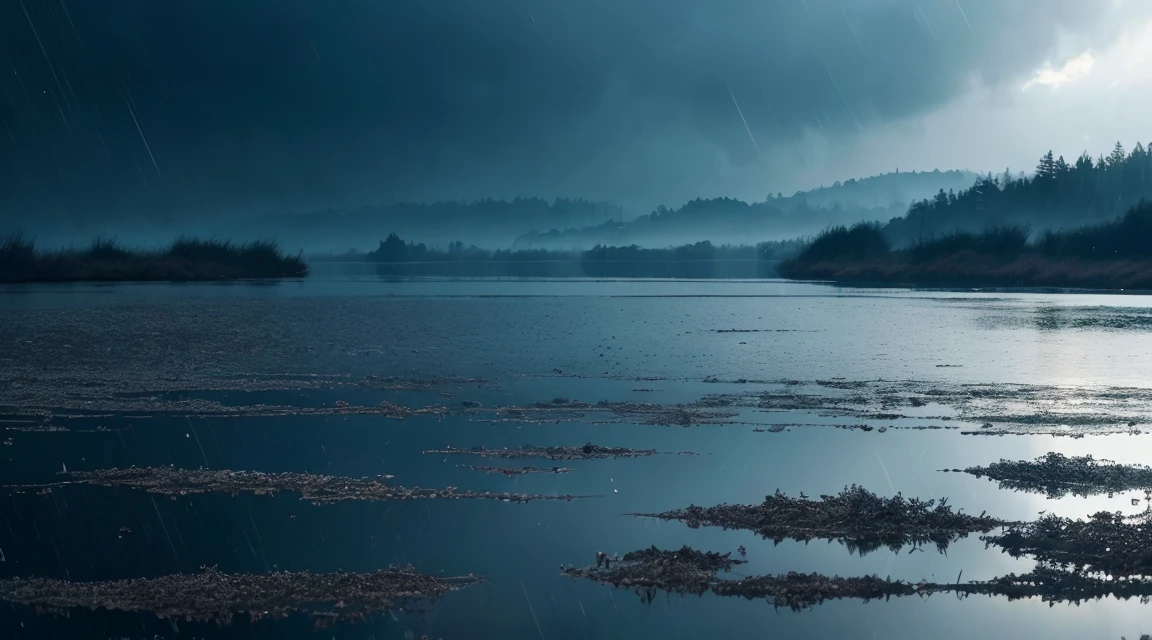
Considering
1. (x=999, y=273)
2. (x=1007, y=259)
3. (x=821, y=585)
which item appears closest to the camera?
(x=821, y=585)

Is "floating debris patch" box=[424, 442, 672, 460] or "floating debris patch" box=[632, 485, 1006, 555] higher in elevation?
"floating debris patch" box=[424, 442, 672, 460]

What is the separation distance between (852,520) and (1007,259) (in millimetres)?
96295

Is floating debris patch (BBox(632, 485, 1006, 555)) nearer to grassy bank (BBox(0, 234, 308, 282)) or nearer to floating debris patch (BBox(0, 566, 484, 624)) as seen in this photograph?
floating debris patch (BBox(0, 566, 484, 624))

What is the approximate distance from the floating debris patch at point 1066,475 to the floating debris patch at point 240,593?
24.5 feet

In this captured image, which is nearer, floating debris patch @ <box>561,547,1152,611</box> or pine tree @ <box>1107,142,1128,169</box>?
floating debris patch @ <box>561,547,1152,611</box>

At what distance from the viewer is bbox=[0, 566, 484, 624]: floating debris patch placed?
8.23 meters

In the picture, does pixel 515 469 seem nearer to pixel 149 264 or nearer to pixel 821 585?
pixel 821 585

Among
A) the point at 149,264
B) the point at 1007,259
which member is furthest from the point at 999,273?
the point at 149,264

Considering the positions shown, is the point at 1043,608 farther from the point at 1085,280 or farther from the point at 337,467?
the point at 1085,280

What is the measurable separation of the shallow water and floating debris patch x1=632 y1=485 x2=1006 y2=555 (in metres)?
0.26

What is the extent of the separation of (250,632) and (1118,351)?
93.0ft

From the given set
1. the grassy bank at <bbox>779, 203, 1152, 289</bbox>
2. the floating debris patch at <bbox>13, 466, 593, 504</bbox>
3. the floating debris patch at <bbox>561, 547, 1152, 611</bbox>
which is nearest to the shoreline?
the grassy bank at <bbox>779, 203, 1152, 289</bbox>

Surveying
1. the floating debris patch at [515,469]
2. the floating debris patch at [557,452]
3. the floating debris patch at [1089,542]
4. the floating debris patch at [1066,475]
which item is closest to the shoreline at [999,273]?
the floating debris patch at [1066,475]

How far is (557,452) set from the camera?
14.4 meters
